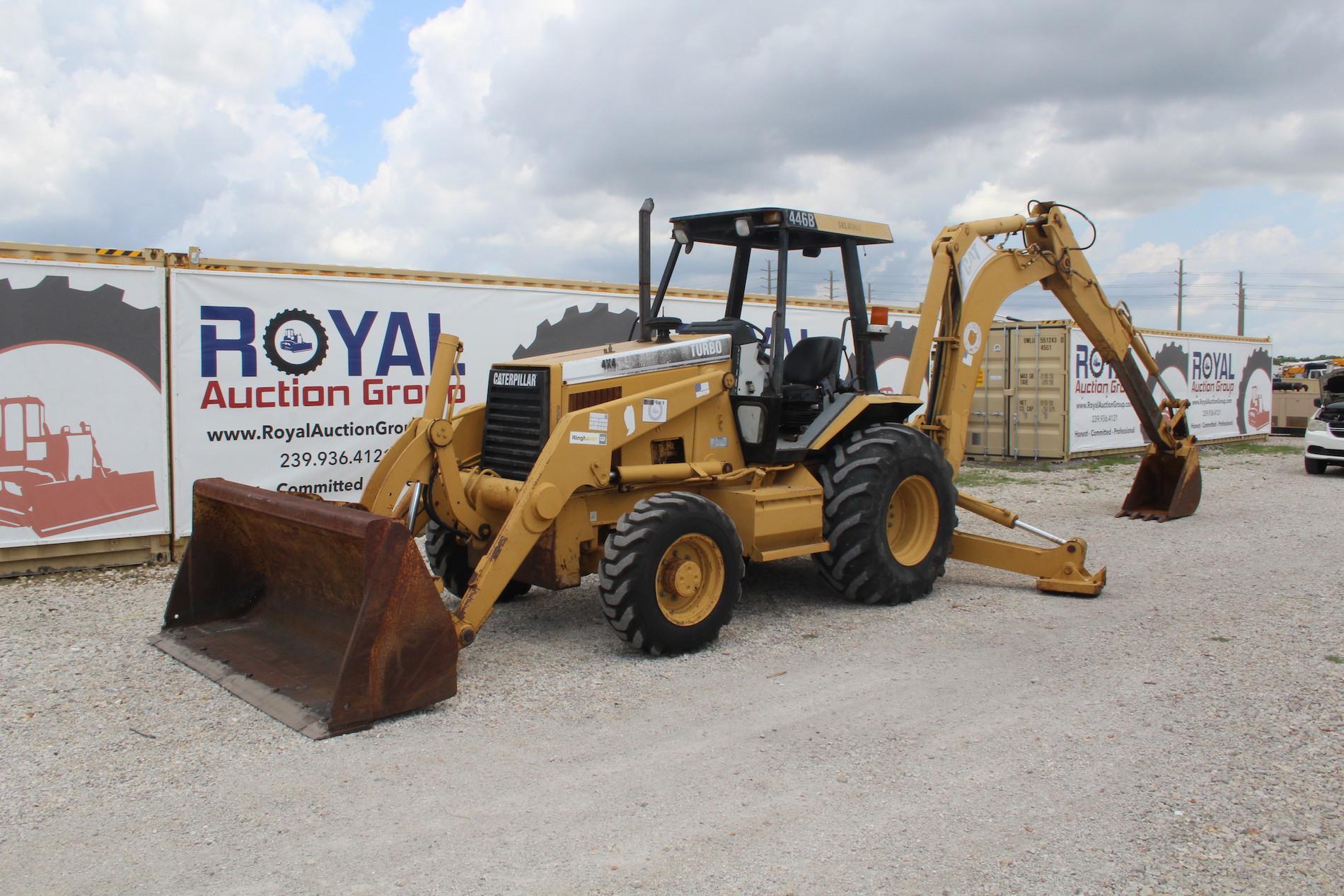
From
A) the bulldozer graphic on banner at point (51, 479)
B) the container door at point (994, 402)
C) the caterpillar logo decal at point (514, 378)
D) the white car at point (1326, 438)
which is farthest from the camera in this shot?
the container door at point (994, 402)

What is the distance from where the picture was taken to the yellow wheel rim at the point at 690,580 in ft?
19.5

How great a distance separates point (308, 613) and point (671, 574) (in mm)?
2086

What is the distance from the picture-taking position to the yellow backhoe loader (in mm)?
5164

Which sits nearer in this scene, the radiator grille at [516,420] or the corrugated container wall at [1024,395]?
the radiator grille at [516,420]

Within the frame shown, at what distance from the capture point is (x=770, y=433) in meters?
6.96

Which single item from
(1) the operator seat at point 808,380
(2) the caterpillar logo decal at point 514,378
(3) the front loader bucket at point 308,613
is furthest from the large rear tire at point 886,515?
(3) the front loader bucket at point 308,613

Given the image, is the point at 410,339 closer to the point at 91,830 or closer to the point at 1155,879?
the point at 91,830

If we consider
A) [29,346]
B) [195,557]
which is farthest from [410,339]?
[195,557]

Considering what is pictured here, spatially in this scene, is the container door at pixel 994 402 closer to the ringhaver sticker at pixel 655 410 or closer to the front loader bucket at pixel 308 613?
the ringhaver sticker at pixel 655 410

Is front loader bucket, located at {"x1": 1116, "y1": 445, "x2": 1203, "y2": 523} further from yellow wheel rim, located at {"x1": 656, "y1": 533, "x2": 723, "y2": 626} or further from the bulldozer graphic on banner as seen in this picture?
the bulldozer graphic on banner

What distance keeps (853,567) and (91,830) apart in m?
4.79

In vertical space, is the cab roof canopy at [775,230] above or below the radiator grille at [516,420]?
above

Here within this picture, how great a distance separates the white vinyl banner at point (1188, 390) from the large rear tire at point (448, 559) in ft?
37.2

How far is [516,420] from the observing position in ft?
21.2
